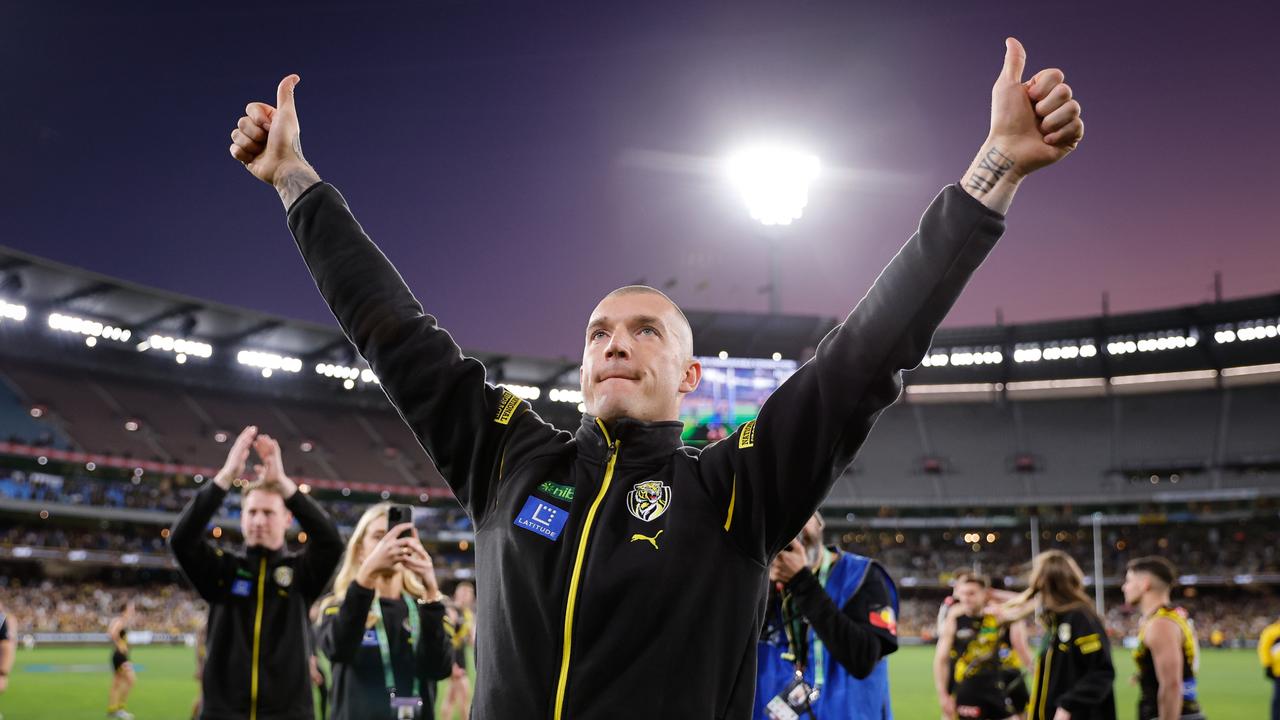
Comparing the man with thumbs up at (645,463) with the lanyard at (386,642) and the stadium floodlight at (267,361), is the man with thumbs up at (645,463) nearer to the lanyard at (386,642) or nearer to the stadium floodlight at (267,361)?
the lanyard at (386,642)

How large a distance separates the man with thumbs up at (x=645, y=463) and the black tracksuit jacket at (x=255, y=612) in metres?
4.41

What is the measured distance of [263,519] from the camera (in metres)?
6.44

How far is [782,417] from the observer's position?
87.3 inches

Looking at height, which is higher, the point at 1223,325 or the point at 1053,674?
the point at 1223,325

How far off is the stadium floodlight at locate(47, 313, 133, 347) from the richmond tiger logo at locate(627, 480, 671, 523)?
50211 millimetres

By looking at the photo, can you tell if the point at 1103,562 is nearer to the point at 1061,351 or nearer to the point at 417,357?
the point at 1061,351

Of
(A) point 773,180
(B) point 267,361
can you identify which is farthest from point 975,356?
(B) point 267,361

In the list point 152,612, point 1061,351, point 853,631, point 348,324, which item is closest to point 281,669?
point 853,631

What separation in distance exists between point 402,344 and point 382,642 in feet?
→ 14.8

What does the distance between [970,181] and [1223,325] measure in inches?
2292

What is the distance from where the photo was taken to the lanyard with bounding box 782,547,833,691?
5.53 m

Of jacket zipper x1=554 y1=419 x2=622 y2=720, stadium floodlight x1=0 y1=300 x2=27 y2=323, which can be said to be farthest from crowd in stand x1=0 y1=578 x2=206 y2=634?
jacket zipper x1=554 y1=419 x2=622 y2=720

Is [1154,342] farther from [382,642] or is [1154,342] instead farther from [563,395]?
[382,642]

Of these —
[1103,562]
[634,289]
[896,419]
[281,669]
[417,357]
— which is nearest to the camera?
[417,357]
